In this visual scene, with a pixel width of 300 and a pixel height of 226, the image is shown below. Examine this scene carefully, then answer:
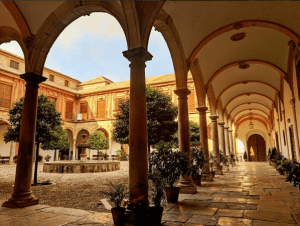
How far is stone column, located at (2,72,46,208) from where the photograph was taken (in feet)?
15.9

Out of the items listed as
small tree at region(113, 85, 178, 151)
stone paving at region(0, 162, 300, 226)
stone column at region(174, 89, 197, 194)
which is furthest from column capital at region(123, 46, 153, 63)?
small tree at region(113, 85, 178, 151)

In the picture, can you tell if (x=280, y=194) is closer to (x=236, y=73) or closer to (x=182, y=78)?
(x=182, y=78)

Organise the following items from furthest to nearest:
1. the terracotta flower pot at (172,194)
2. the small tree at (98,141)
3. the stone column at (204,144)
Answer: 1. the small tree at (98,141)
2. the stone column at (204,144)
3. the terracotta flower pot at (172,194)

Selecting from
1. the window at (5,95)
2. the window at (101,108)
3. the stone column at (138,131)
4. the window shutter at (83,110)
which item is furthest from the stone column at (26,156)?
the window shutter at (83,110)

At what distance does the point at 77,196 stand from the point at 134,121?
356 centimetres

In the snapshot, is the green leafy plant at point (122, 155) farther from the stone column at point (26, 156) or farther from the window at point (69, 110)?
the stone column at point (26, 156)

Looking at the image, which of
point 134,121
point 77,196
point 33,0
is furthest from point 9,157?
point 134,121

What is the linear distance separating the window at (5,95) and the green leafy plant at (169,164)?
2048cm

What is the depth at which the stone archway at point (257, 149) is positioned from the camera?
27797mm

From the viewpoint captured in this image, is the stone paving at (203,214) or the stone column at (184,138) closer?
the stone paving at (203,214)

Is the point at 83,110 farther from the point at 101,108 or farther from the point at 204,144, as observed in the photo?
the point at 204,144

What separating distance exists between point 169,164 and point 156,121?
670 centimetres

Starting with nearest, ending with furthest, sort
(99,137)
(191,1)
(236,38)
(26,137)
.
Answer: (26,137), (191,1), (236,38), (99,137)

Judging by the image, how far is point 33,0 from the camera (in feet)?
17.6
